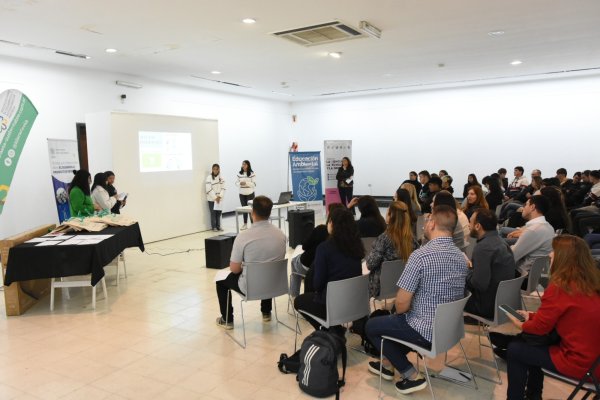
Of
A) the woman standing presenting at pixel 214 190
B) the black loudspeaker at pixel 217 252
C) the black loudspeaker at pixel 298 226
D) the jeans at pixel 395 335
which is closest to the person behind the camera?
the jeans at pixel 395 335

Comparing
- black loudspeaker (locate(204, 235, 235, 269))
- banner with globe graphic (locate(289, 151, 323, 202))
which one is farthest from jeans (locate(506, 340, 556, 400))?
banner with globe graphic (locate(289, 151, 323, 202))

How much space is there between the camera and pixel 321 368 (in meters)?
3.06

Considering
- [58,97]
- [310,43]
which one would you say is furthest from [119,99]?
[310,43]

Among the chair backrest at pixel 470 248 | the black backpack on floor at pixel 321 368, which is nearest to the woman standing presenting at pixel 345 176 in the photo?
the chair backrest at pixel 470 248

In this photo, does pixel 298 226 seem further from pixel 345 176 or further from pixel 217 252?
pixel 345 176

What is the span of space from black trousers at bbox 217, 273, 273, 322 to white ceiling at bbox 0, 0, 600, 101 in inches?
121

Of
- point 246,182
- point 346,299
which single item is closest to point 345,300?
point 346,299

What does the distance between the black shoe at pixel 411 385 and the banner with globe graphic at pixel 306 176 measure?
8452 mm

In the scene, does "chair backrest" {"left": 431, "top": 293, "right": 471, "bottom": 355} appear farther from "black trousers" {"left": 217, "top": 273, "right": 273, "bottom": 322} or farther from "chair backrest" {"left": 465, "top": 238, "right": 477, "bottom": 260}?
"chair backrest" {"left": 465, "top": 238, "right": 477, "bottom": 260}

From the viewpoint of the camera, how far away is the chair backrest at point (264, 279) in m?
3.80

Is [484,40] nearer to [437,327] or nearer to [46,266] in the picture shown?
[437,327]

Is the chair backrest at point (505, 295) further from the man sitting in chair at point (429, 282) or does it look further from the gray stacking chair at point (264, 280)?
the gray stacking chair at point (264, 280)

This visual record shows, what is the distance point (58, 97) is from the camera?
8.48 m

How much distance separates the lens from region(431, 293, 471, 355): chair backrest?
8.70ft
